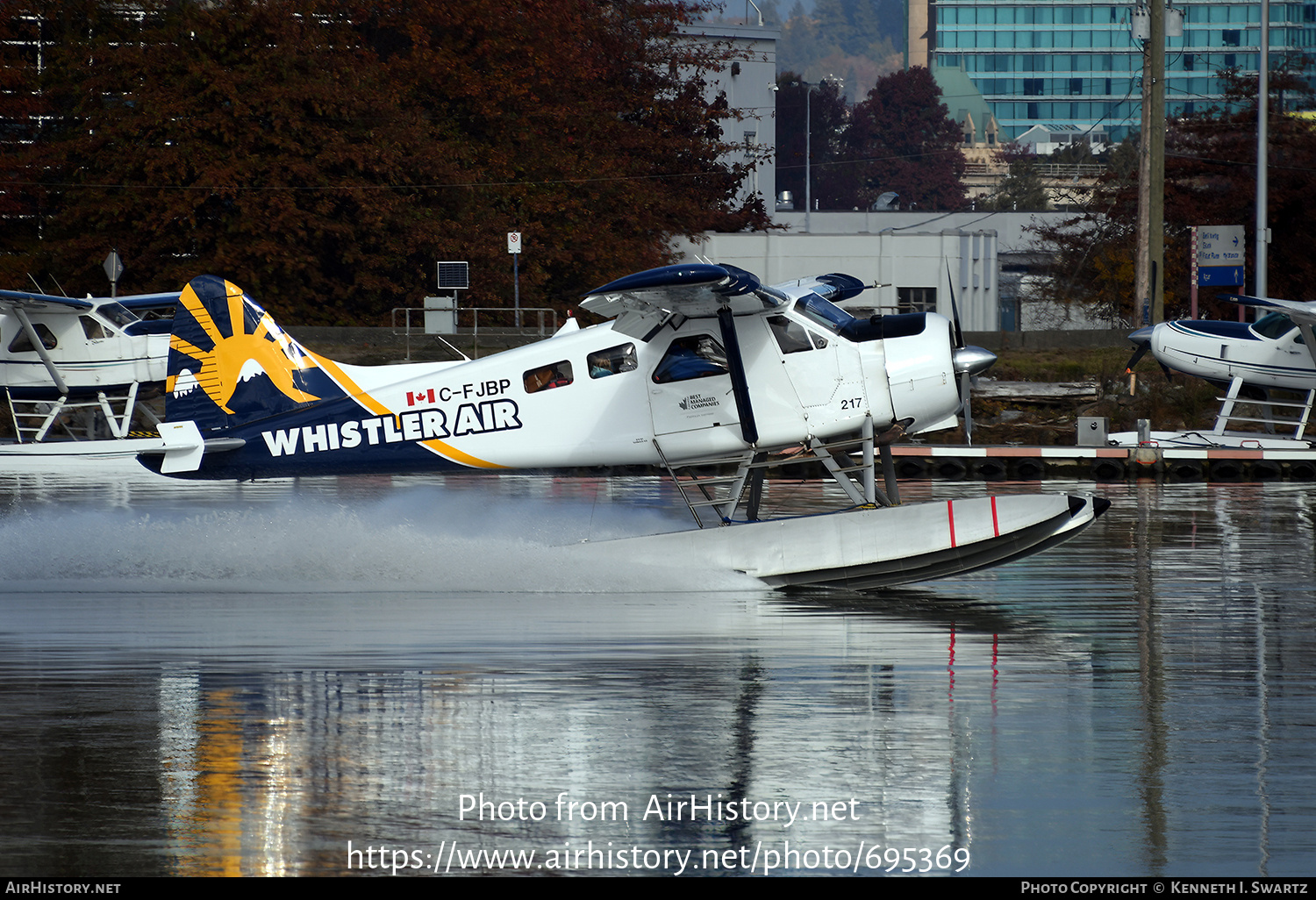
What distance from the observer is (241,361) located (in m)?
11.3

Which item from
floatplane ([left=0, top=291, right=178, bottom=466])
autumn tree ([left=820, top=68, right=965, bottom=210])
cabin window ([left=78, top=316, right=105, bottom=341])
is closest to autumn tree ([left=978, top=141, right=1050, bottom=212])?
autumn tree ([left=820, top=68, right=965, bottom=210])

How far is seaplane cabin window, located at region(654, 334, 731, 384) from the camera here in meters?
10.6

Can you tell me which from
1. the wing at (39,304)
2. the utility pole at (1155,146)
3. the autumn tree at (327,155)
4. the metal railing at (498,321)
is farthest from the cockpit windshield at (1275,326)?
the autumn tree at (327,155)

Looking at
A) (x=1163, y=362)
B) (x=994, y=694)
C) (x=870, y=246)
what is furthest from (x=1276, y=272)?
(x=994, y=694)

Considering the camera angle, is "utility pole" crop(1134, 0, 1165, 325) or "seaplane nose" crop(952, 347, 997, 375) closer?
"seaplane nose" crop(952, 347, 997, 375)

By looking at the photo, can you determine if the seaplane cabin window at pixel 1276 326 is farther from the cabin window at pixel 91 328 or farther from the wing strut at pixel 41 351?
the wing strut at pixel 41 351

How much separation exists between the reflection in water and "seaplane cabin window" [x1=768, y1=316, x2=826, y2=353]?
5.95 feet

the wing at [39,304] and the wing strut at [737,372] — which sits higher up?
the wing at [39,304]

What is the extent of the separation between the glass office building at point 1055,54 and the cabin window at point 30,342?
16266 centimetres

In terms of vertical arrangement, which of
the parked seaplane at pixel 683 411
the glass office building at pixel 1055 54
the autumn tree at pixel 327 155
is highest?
the glass office building at pixel 1055 54

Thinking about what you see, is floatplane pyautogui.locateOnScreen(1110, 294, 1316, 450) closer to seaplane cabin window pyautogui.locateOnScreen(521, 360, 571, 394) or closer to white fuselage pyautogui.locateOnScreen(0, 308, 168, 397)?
seaplane cabin window pyautogui.locateOnScreen(521, 360, 571, 394)

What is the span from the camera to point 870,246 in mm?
45062

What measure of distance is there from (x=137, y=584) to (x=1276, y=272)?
85.5 ft

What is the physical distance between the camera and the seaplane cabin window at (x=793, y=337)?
34.6ft
